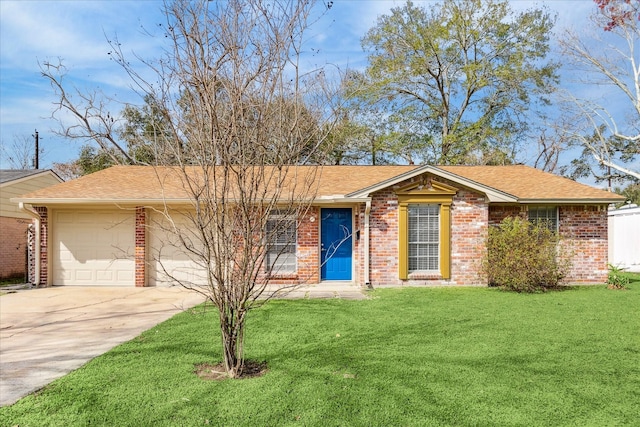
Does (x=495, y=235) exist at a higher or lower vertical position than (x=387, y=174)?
lower

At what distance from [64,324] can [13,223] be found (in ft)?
35.3

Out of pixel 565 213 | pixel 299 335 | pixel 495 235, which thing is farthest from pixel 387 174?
pixel 299 335

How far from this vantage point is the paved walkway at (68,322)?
5012 mm

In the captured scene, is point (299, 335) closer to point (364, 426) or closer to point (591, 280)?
point (364, 426)

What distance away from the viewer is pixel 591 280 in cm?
1244

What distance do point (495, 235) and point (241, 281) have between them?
8.65m

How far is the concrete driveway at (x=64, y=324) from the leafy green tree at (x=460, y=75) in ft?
53.9

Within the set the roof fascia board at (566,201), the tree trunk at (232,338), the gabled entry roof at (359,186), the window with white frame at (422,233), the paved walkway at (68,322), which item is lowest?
the paved walkway at (68,322)

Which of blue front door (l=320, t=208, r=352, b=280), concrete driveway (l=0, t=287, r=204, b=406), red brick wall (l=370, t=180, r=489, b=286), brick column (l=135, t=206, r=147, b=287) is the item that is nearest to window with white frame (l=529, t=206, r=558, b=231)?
Result: red brick wall (l=370, t=180, r=489, b=286)

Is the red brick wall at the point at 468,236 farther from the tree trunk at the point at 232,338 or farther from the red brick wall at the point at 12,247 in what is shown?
the red brick wall at the point at 12,247

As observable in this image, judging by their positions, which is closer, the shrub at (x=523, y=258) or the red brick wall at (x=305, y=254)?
the shrub at (x=523, y=258)

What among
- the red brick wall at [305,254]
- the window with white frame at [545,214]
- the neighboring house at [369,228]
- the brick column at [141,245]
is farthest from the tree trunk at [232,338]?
the window with white frame at [545,214]

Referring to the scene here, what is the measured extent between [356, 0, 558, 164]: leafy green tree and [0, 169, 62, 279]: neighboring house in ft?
52.1

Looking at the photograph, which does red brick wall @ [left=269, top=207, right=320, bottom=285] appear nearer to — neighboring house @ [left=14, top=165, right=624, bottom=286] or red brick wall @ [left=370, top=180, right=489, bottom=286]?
neighboring house @ [left=14, top=165, right=624, bottom=286]
